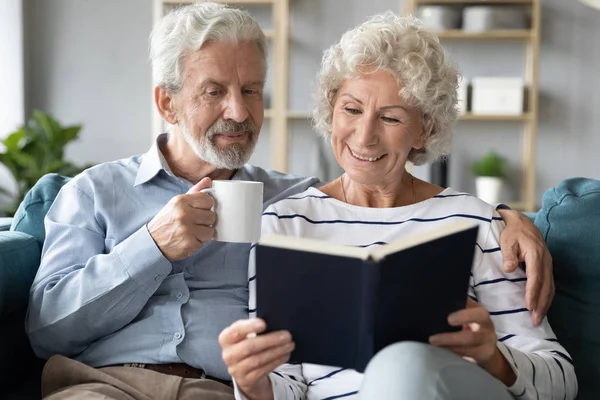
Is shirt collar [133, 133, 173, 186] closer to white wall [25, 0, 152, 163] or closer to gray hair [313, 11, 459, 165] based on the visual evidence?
gray hair [313, 11, 459, 165]

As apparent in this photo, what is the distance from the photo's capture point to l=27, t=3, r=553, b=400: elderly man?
1.65 meters

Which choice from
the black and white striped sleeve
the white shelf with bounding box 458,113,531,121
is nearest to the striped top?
the black and white striped sleeve

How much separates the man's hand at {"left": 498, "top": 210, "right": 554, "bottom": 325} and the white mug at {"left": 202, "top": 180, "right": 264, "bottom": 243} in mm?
548

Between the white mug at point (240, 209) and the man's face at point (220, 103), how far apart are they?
15.6 inches

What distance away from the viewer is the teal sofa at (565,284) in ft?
5.87

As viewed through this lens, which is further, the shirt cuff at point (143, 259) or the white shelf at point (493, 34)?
the white shelf at point (493, 34)

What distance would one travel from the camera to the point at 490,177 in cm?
521

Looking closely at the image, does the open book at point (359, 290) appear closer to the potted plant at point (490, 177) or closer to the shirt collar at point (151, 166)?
the shirt collar at point (151, 166)

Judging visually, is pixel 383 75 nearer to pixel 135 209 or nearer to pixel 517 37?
pixel 135 209

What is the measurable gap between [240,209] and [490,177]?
13.0ft

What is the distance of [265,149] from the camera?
558 cm

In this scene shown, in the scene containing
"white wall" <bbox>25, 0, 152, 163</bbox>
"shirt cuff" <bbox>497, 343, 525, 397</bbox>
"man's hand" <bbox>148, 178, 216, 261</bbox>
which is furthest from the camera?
"white wall" <bbox>25, 0, 152, 163</bbox>

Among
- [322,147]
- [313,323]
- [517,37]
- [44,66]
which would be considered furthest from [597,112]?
[313,323]

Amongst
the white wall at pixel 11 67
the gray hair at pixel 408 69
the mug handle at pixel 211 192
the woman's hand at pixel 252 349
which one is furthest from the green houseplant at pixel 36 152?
the woman's hand at pixel 252 349
